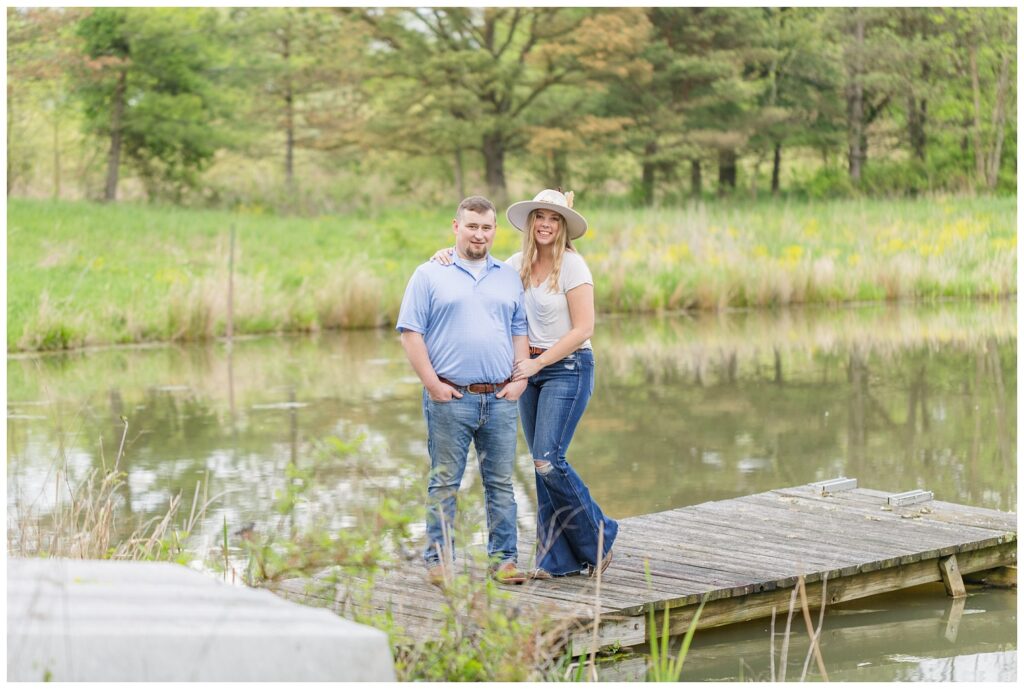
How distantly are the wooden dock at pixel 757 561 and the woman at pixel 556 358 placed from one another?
23 centimetres

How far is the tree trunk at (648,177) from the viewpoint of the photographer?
40406mm

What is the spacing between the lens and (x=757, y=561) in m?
6.94

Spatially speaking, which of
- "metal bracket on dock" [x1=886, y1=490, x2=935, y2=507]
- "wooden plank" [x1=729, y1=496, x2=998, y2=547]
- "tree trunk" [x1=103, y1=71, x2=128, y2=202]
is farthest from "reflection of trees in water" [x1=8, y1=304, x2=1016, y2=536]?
"tree trunk" [x1=103, y1=71, x2=128, y2=202]

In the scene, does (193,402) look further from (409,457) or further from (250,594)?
(250,594)

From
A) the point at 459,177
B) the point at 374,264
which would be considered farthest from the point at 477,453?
the point at 459,177

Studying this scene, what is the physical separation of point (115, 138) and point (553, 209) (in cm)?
3183

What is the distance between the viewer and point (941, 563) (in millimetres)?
7277

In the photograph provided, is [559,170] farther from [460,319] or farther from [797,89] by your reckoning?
[460,319]

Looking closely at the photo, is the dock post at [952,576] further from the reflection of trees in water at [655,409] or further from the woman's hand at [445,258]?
the woman's hand at [445,258]

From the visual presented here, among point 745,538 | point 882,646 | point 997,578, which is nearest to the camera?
point 882,646

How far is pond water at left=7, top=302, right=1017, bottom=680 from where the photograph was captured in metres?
6.96

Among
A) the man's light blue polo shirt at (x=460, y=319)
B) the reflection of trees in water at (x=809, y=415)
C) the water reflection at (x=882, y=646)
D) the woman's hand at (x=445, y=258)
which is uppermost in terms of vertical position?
the woman's hand at (x=445, y=258)

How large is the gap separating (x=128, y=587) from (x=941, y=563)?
449cm

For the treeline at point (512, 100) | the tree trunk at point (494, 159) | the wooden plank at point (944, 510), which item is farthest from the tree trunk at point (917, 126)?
the wooden plank at point (944, 510)
